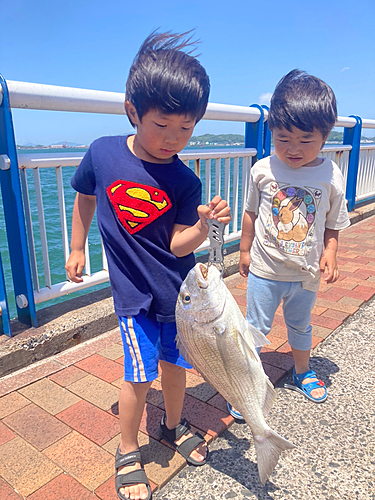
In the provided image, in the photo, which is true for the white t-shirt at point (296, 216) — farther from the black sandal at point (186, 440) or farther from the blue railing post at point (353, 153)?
the blue railing post at point (353, 153)

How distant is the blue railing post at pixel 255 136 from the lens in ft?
15.9

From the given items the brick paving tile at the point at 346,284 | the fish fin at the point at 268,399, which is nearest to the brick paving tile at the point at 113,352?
the fish fin at the point at 268,399

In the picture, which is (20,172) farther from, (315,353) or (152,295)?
(315,353)

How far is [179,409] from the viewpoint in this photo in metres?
2.08

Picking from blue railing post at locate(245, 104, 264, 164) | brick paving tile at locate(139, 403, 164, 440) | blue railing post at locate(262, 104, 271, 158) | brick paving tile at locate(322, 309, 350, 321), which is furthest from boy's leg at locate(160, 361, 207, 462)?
blue railing post at locate(262, 104, 271, 158)

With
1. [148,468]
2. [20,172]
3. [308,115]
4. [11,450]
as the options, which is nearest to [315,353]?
[148,468]

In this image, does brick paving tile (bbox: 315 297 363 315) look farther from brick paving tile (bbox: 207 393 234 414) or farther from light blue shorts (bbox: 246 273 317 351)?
brick paving tile (bbox: 207 393 234 414)

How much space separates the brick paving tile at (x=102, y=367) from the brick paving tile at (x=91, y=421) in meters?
0.29

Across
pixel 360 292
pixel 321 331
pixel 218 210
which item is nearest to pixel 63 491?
pixel 218 210

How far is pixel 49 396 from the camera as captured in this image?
248cm

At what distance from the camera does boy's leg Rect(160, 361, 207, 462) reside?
2.00m

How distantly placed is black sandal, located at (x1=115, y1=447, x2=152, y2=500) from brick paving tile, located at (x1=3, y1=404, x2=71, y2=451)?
0.44m

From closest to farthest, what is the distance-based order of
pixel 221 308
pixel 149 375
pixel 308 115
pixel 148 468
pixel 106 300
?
pixel 221 308 < pixel 149 375 < pixel 148 468 < pixel 308 115 < pixel 106 300

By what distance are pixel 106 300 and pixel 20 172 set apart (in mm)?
1243
